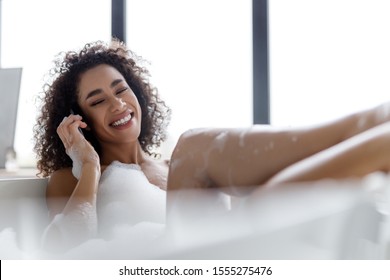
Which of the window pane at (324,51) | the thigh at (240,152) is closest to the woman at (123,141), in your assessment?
the thigh at (240,152)

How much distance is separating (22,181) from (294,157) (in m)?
0.37

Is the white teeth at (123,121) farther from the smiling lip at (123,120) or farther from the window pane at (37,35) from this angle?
the window pane at (37,35)

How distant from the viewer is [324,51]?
631 mm

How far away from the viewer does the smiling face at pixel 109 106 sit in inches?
23.7

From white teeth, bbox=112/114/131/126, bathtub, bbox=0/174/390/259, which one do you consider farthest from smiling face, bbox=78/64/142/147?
bathtub, bbox=0/174/390/259

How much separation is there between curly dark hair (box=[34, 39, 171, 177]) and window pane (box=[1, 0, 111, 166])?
0.10 ft

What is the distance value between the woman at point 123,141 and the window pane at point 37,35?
38 millimetres

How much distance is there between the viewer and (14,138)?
70 centimetres

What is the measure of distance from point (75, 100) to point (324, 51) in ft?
1.11

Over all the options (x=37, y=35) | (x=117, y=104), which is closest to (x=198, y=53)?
(x=117, y=104)

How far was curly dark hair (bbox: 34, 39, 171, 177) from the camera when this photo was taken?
62 centimetres

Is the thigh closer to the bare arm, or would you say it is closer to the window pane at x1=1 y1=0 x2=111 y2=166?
the bare arm
